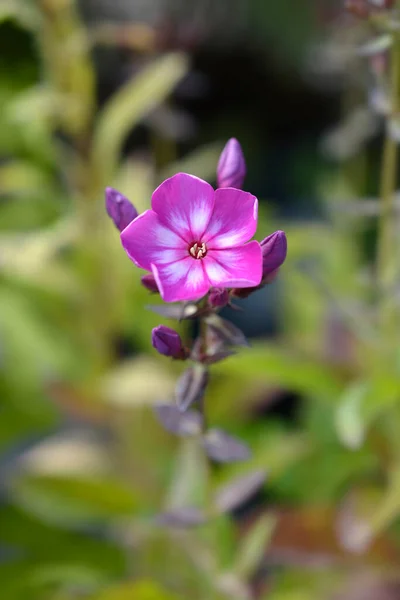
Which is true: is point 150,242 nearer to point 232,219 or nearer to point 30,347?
point 232,219

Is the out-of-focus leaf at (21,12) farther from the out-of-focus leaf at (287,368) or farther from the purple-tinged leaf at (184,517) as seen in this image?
the purple-tinged leaf at (184,517)

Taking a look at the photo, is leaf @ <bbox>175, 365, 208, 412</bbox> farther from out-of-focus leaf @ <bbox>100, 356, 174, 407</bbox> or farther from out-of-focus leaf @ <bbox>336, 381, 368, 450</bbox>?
out-of-focus leaf @ <bbox>100, 356, 174, 407</bbox>

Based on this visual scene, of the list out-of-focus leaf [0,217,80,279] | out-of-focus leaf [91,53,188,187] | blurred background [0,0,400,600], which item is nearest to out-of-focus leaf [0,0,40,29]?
blurred background [0,0,400,600]

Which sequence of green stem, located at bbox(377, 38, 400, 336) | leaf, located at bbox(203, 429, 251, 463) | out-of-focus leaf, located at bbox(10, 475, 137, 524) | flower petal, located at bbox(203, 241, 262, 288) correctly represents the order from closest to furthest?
flower petal, located at bbox(203, 241, 262, 288), leaf, located at bbox(203, 429, 251, 463), green stem, located at bbox(377, 38, 400, 336), out-of-focus leaf, located at bbox(10, 475, 137, 524)

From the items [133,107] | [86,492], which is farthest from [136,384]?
[133,107]

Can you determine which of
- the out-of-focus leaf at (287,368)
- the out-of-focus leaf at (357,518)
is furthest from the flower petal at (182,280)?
the out-of-focus leaf at (357,518)
